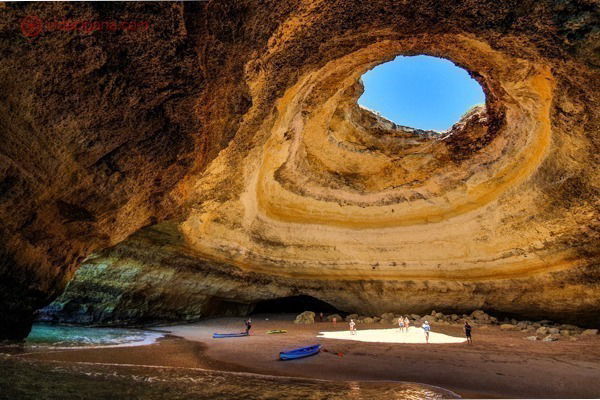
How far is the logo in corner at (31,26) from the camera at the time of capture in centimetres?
436

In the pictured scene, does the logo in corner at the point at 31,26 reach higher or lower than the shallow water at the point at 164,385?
higher

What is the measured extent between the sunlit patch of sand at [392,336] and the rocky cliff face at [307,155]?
2534 millimetres

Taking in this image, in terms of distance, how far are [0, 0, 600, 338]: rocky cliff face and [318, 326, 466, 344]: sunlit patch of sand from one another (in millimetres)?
2534

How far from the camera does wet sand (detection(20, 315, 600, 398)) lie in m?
5.46

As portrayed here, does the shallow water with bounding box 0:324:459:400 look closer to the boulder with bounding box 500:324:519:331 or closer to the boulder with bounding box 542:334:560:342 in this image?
the boulder with bounding box 542:334:560:342

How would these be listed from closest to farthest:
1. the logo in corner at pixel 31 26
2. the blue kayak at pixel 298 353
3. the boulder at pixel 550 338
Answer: the logo in corner at pixel 31 26, the blue kayak at pixel 298 353, the boulder at pixel 550 338

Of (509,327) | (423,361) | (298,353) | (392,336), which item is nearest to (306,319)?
(392,336)

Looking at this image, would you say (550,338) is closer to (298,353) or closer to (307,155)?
(298,353)

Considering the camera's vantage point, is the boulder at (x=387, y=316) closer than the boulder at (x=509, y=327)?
No

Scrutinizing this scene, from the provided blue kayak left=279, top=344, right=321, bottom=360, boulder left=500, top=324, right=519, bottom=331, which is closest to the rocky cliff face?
boulder left=500, top=324, right=519, bottom=331

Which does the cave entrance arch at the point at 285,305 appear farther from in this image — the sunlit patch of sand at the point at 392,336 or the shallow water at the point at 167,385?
the shallow water at the point at 167,385

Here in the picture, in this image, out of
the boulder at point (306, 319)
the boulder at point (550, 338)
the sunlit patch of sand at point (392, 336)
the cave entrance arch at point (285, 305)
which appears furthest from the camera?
the cave entrance arch at point (285, 305)

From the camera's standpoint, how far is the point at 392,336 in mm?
10594

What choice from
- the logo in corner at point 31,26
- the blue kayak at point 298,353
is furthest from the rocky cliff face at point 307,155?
the blue kayak at point 298,353
